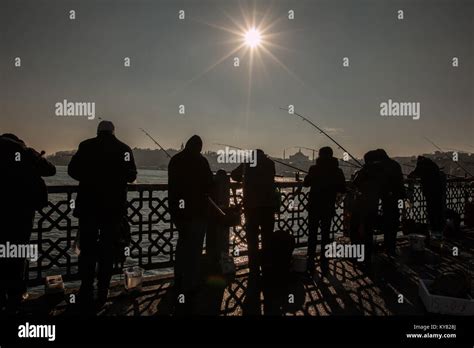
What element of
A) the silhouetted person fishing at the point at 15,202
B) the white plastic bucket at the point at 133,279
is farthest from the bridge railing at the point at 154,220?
the white plastic bucket at the point at 133,279

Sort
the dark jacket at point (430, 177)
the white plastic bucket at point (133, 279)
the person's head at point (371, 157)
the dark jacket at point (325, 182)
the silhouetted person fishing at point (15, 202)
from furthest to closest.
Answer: the dark jacket at point (430, 177) < the person's head at point (371, 157) < the dark jacket at point (325, 182) < the white plastic bucket at point (133, 279) < the silhouetted person fishing at point (15, 202)

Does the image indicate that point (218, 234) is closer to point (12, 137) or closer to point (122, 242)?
point (122, 242)

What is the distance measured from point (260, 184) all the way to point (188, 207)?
59.6 inches

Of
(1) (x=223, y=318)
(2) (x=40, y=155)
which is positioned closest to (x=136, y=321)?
(1) (x=223, y=318)

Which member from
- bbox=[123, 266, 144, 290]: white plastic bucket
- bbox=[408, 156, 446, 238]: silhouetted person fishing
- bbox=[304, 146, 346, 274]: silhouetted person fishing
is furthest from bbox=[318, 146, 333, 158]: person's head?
bbox=[123, 266, 144, 290]: white plastic bucket

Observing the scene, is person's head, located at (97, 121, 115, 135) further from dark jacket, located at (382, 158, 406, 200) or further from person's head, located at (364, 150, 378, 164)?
dark jacket, located at (382, 158, 406, 200)

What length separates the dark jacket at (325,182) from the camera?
6.74 meters

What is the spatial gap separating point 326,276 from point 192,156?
10.3 ft

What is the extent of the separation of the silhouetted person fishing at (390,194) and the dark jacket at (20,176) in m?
5.97

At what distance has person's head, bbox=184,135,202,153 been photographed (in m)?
4.98

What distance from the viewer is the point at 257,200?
591 cm

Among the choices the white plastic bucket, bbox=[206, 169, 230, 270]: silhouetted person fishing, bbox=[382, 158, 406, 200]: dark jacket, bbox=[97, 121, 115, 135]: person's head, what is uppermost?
bbox=[97, 121, 115, 135]: person's head

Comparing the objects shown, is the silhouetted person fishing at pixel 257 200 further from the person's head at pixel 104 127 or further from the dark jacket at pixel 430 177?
the dark jacket at pixel 430 177

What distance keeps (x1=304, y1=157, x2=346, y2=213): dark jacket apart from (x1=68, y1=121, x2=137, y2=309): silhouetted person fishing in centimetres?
355
